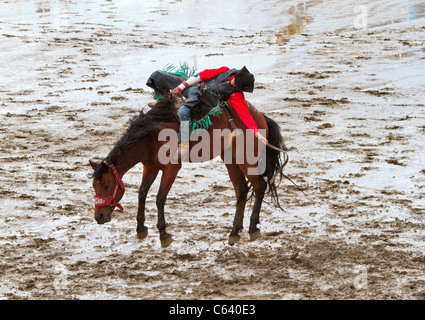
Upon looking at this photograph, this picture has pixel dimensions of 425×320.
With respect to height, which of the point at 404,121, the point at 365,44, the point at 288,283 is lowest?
the point at 288,283

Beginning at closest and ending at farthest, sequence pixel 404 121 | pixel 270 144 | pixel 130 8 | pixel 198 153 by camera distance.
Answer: pixel 198 153 → pixel 270 144 → pixel 404 121 → pixel 130 8

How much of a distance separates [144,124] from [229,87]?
3.00ft

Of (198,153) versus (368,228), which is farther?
(368,228)

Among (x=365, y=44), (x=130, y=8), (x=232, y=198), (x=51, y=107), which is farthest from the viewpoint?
(x=130, y=8)

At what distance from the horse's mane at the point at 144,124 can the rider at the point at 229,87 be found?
147 mm

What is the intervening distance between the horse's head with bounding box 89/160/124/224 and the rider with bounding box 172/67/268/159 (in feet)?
3.06

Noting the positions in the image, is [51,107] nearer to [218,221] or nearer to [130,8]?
[218,221]

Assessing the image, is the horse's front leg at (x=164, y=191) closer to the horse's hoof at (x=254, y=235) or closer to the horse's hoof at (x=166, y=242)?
the horse's hoof at (x=166, y=242)

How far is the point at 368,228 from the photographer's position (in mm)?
7305

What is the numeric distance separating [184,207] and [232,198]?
62cm

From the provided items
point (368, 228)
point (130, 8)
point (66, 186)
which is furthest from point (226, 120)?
point (130, 8)

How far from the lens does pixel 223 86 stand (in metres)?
6.58

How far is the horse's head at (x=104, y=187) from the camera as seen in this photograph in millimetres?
6051

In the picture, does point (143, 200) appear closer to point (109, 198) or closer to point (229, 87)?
point (109, 198)
